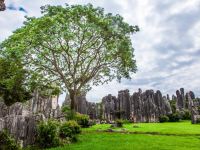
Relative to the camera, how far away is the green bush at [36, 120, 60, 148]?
75.3 feet

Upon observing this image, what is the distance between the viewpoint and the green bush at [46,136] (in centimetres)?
2294

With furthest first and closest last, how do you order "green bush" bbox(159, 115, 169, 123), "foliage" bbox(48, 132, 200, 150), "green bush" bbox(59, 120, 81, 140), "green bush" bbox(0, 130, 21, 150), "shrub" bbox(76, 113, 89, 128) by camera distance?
"green bush" bbox(159, 115, 169, 123)
"shrub" bbox(76, 113, 89, 128)
"green bush" bbox(59, 120, 81, 140)
"foliage" bbox(48, 132, 200, 150)
"green bush" bbox(0, 130, 21, 150)

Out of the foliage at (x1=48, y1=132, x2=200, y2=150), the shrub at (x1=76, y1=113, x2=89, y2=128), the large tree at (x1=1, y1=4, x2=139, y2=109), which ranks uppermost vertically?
the large tree at (x1=1, y1=4, x2=139, y2=109)

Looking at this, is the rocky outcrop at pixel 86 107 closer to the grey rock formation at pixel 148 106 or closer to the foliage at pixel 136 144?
the grey rock formation at pixel 148 106

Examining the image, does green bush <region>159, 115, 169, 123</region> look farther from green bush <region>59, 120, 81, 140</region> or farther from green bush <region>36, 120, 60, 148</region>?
green bush <region>36, 120, 60, 148</region>

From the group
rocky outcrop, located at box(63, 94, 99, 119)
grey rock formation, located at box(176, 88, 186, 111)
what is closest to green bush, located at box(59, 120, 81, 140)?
rocky outcrop, located at box(63, 94, 99, 119)

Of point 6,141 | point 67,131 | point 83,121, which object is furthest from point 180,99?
point 6,141

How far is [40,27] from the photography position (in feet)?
102

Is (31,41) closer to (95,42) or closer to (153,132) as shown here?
(95,42)

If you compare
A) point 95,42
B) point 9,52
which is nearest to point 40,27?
point 9,52

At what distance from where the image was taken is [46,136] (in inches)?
907

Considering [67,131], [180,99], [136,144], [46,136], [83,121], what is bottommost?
[136,144]

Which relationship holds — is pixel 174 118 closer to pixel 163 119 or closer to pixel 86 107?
pixel 163 119

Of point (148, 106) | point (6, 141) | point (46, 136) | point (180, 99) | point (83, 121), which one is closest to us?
point (6, 141)
